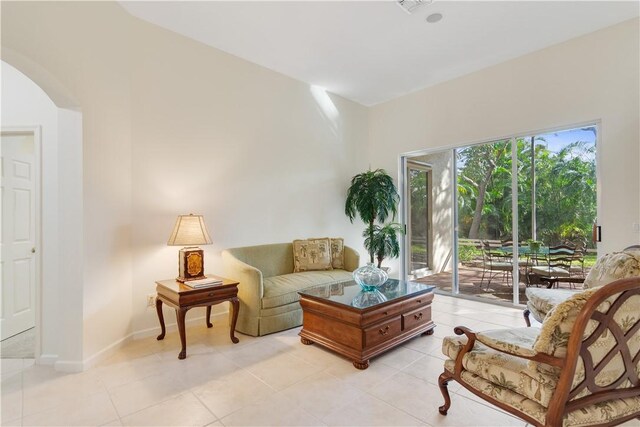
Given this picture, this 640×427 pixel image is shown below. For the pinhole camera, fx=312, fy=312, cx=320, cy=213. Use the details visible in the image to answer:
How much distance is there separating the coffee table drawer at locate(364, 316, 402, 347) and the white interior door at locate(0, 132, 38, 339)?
3.31m

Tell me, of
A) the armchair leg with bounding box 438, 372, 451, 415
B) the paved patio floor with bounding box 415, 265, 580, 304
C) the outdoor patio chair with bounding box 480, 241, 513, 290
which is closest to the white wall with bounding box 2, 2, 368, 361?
the paved patio floor with bounding box 415, 265, 580, 304

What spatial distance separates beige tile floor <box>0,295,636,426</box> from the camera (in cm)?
193

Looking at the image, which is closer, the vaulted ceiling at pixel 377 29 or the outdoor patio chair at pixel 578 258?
the vaulted ceiling at pixel 377 29

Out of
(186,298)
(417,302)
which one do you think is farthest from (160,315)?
(417,302)

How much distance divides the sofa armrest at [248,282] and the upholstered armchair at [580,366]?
86.3 inches

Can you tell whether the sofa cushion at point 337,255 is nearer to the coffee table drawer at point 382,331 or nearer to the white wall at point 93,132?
the coffee table drawer at point 382,331

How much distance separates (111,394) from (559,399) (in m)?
2.69

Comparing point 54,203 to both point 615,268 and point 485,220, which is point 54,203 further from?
point 485,220

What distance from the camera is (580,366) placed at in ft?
4.49

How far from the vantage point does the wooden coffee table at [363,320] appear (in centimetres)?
260

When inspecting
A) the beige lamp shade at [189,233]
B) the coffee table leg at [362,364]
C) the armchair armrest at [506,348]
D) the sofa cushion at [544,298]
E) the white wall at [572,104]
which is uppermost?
the white wall at [572,104]

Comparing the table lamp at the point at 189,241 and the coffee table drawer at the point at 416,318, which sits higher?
the table lamp at the point at 189,241

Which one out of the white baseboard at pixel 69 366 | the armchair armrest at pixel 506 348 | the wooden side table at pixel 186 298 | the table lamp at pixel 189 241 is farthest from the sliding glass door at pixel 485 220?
the white baseboard at pixel 69 366

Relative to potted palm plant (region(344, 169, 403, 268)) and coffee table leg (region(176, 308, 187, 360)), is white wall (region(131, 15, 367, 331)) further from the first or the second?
coffee table leg (region(176, 308, 187, 360))
